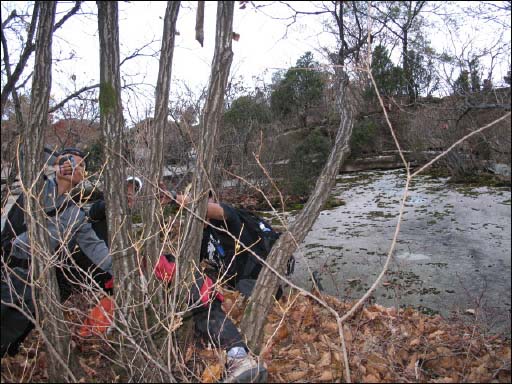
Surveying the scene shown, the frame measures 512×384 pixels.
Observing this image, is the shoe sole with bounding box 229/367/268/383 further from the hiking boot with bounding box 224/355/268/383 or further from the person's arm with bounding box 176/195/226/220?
the person's arm with bounding box 176/195/226/220

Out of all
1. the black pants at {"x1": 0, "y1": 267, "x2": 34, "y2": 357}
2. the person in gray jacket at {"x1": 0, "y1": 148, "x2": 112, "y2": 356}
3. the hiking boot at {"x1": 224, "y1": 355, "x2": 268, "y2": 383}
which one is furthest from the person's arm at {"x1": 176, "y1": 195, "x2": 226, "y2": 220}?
the black pants at {"x1": 0, "y1": 267, "x2": 34, "y2": 357}

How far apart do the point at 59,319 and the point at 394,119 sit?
3875 mm

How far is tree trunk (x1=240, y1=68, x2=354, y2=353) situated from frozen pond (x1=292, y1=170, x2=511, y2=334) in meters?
0.26

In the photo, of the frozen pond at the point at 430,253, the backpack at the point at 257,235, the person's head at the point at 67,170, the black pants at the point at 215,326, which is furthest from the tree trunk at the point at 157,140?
A: the backpack at the point at 257,235

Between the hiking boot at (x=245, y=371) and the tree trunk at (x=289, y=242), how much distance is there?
1.01 feet

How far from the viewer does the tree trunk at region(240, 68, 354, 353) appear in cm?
266

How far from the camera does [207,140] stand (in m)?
2.39

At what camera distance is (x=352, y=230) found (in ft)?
18.9

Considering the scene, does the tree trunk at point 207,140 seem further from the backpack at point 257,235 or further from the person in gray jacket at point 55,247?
the backpack at point 257,235

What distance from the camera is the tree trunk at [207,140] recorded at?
7.43 ft

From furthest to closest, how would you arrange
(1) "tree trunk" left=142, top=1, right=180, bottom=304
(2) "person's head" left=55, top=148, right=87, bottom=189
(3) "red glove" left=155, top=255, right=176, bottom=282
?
(2) "person's head" left=55, top=148, right=87, bottom=189, (3) "red glove" left=155, top=255, right=176, bottom=282, (1) "tree trunk" left=142, top=1, right=180, bottom=304

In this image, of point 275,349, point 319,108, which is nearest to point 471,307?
point 275,349

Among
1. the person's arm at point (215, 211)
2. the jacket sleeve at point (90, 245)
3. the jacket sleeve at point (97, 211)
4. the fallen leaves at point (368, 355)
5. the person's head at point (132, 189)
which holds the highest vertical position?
the person's head at point (132, 189)

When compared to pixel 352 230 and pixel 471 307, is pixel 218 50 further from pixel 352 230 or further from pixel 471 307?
→ pixel 352 230
